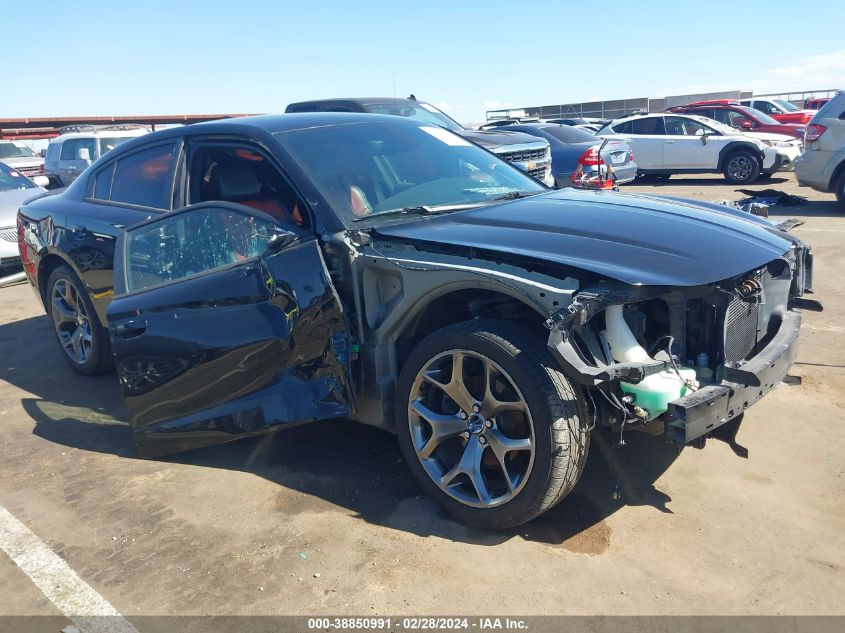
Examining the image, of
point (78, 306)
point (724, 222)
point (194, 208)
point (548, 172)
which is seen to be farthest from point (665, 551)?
point (548, 172)

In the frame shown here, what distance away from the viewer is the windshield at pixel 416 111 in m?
9.97

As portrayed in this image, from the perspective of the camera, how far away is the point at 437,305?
324 centimetres

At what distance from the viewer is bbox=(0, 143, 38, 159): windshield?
20.0 meters

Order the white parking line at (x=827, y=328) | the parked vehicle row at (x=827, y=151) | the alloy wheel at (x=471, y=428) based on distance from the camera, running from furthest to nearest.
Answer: the parked vehicle row at (x=827, y=151), the white parking line at (x=827, y=328), the alloy wheel at (x=471, y=428)

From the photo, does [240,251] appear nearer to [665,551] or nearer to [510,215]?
[510,215]

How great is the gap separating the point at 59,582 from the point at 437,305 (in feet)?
6.35

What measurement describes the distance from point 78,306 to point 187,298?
209cm

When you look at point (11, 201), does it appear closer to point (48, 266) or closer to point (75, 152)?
point (48, 266)

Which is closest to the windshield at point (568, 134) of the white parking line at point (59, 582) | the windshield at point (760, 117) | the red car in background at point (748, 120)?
the red car in background at point (748, 120)

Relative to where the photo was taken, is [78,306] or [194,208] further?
[78,306]

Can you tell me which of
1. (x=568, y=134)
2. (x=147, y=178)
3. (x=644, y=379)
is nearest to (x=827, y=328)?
(x=644, y=379)

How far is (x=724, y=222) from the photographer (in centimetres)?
341

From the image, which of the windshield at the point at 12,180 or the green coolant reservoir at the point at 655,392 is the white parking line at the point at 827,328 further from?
the windshield at the point at 12,180

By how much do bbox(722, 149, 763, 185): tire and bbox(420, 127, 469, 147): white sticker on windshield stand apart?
12443 mm
